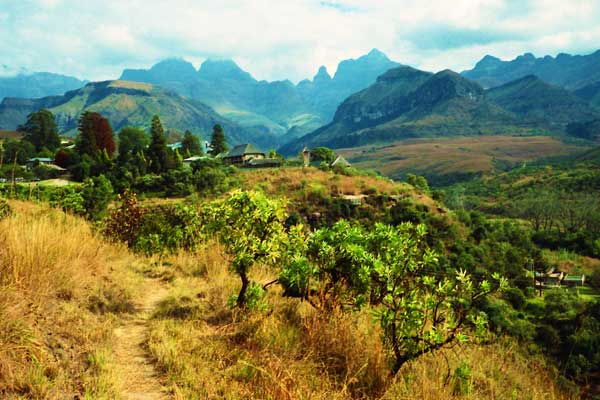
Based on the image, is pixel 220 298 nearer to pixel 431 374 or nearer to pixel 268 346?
pixel 268 346

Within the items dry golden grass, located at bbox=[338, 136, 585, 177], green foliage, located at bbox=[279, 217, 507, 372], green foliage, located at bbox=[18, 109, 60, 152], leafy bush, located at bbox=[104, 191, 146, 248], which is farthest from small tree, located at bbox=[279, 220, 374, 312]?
dry golden grass, located at bbox=[338, 136, 585, 177]

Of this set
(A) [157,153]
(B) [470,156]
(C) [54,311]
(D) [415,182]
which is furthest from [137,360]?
(B) [470,156]

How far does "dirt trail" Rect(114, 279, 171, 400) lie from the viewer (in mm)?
3336

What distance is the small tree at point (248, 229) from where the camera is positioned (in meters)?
5.07

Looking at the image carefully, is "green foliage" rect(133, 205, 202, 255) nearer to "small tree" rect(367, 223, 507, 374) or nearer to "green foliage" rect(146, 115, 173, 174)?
"small tree" rect(367, 223, 507, 374)

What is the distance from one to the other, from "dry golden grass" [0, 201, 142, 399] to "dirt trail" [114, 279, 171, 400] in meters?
0.17

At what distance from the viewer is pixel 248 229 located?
5.26m

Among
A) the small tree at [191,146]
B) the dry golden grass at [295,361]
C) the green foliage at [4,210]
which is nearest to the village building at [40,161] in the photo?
the small tree at [191,146]

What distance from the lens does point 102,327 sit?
14.4 ft

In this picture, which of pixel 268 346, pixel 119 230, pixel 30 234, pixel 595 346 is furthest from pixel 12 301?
pixel 595 346

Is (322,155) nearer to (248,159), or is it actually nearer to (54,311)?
(248,159)

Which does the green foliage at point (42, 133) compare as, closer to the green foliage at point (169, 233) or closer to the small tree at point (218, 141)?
the small tree at point (218, 141)

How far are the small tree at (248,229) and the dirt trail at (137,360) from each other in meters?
1.37

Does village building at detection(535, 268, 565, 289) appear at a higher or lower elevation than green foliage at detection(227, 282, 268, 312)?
lower
